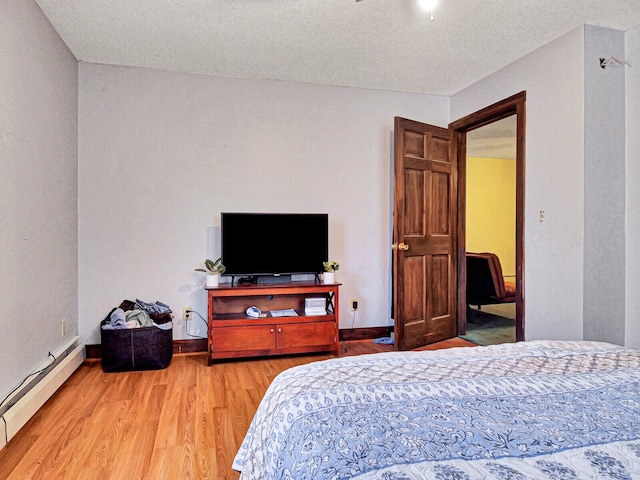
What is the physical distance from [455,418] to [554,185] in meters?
2.51

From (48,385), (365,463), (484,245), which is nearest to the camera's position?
(365,463)

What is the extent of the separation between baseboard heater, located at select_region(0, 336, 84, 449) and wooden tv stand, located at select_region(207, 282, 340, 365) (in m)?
1.02

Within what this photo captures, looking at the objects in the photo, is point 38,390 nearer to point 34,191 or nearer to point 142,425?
point 142,425

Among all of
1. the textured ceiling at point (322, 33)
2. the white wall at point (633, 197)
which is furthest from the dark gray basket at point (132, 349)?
the white wall at point (633, 197)

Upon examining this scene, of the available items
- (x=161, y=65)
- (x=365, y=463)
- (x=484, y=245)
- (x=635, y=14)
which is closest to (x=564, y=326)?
(x=635, y=14)

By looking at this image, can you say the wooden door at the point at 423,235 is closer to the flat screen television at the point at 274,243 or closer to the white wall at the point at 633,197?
the flat screen television at the point at 274,243

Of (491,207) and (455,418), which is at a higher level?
(491,207)

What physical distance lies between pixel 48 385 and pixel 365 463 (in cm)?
261

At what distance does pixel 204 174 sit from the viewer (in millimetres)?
3730

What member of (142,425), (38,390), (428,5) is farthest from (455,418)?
(38,390)

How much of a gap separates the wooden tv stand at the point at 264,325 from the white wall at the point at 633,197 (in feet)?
7.05

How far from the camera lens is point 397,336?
365cm

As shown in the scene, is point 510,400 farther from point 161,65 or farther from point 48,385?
point 161,65

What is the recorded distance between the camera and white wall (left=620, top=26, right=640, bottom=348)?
9.12 ft
